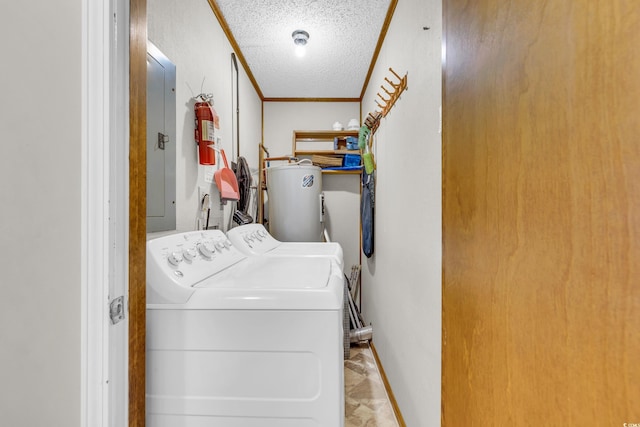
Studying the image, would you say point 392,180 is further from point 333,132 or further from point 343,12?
point 333,132

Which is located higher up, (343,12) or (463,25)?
(343,12)

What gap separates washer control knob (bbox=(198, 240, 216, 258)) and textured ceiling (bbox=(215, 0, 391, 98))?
61.6 inches

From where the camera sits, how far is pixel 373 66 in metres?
2.61

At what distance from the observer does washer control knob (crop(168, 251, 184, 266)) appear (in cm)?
105

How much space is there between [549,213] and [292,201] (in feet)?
7.61

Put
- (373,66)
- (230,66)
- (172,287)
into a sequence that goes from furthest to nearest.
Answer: (373,66)
(230,66)
(172,287)

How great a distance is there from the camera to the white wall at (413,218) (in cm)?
117

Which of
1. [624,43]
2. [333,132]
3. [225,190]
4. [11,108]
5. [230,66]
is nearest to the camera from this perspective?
[624,43]

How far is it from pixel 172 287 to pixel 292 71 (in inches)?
95.8

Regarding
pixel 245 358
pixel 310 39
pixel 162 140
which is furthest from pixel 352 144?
pixel 245 358

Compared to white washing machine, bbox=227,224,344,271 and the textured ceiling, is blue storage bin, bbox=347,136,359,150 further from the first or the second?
white washing machine, bbox=227,224,344,271

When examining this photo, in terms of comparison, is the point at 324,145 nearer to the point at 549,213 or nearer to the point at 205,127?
the point at 205,127

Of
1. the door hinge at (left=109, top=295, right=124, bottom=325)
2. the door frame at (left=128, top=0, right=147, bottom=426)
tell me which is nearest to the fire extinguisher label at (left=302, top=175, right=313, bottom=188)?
the door frame at (left=128, top=0, right=147, bottom=426)

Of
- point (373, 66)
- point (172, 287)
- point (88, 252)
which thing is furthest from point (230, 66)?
point (88, 252)
